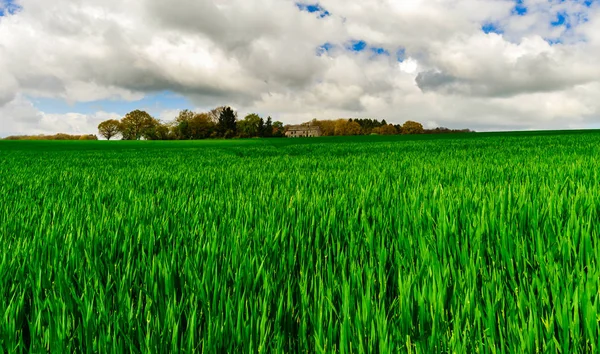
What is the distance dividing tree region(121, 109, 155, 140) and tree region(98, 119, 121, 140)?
18.0ft

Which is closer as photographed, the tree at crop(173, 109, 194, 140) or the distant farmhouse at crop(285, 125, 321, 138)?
the tree at crop(173, 109, 194, 140)

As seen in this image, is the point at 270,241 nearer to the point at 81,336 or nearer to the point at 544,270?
the point at 81,336

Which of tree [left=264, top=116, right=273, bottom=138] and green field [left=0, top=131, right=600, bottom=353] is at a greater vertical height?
tree [left=264, top=116, right=273, bottom=138]

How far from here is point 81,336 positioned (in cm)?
108

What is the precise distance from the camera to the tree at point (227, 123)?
105 m

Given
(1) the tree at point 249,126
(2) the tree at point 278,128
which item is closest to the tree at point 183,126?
(1) the tree at point 249,126

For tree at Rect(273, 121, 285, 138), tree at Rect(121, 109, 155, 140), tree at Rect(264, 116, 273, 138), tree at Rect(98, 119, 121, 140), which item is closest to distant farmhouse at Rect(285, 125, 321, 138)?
tree at Rect(273, 121, 285, 138)

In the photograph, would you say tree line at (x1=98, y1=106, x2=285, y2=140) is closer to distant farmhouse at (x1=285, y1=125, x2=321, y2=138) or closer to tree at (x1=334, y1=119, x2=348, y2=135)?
tree at (x1=334, y1=119, x2=348, y2=135)

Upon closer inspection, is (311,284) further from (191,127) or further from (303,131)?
(303,131)

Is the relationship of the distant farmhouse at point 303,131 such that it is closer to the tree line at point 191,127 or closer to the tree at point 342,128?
the tree at point 342,128

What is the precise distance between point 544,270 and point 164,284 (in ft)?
5.04

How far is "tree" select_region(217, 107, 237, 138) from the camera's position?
10506cm

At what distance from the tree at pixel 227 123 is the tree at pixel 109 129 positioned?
127 ft

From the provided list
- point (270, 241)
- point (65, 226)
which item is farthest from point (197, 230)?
point (65, 226)
